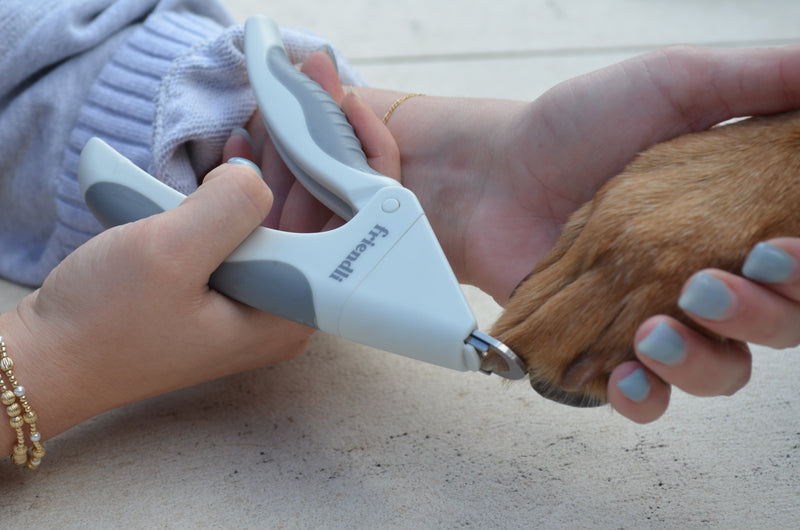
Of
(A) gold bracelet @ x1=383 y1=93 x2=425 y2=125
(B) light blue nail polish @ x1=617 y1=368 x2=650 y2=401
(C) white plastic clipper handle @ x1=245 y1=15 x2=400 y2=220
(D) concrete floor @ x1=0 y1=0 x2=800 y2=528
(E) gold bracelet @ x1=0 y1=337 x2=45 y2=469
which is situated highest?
(C) white plastic clipper handle @ x1=245 y1=15 x2=400 y2=220

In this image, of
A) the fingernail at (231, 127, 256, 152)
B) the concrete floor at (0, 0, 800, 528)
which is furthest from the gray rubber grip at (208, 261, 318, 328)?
the fingernail at (231, 127, 256, 152)

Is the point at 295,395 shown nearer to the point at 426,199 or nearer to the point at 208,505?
the point at 208,505

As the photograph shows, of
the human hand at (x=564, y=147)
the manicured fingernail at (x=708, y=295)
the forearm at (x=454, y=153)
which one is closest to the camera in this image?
the manicured fingernail at (x=708, y=295)

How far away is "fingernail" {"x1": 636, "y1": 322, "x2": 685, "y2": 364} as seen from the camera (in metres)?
0.47

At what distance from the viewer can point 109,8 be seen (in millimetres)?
867

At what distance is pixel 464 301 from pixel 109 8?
0.59m

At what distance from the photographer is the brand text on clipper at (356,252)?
0.53m

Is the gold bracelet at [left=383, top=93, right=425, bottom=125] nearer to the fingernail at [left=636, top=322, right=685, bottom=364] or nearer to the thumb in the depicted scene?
the thumb

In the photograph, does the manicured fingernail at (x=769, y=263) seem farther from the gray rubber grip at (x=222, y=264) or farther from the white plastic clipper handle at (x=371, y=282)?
the gray rubber grip at (x=222, y=264)

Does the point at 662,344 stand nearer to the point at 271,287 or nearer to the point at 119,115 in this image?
the point at 271,287

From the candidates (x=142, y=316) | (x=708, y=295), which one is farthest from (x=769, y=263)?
(x=142, y=316)

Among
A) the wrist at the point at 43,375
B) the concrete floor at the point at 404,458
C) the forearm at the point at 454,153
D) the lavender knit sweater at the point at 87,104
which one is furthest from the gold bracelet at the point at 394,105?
the wrist at the point at 43,375

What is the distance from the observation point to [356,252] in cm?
54

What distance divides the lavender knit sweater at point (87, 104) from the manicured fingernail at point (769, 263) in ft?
1.71
